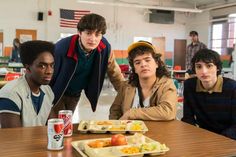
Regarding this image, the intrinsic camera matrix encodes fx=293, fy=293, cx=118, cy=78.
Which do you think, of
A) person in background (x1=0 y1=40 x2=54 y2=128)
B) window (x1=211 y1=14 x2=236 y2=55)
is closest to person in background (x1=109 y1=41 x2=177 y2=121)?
person in background (x1=0 y1=40 x2=54 y2=128)

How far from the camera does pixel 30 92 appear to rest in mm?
1756

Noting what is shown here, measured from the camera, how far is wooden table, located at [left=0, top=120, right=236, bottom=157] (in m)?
1.23

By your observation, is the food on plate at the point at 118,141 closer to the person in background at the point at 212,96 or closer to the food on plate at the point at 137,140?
the food on plate at the point at 137,140

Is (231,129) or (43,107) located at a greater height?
Answer: (43,107)

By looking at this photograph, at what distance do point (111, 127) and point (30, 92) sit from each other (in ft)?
1.80

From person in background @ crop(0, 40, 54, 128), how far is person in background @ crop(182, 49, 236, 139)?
1.07 metres

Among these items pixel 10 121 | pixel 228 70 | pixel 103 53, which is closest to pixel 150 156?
pixel 10 121

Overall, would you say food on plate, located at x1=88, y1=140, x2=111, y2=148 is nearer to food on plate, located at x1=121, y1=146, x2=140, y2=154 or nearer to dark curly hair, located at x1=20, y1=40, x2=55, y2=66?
food on plate, located at x1=121, y1=146, x2=140, y2=154

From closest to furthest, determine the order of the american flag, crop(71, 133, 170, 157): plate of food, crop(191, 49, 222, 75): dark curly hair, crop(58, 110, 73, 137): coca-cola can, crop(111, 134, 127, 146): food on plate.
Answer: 1. crop(71, 133, 170, 157): plate of food
2. crop(111, 134, 127, 146): food on plate
3. crop(58, 110, 73, 137): coca-cola can
4. crop(191, 49, 222, 75): dark curly hair
5. the american flag

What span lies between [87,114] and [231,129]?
407cm

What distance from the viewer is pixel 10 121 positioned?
163 centimetres

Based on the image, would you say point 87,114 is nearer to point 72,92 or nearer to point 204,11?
point 72,92

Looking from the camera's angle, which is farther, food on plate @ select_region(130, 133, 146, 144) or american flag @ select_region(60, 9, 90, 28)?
american flag @ select_region(60, 9, 90, 28)

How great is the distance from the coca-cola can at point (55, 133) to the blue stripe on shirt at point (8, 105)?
472 mm
